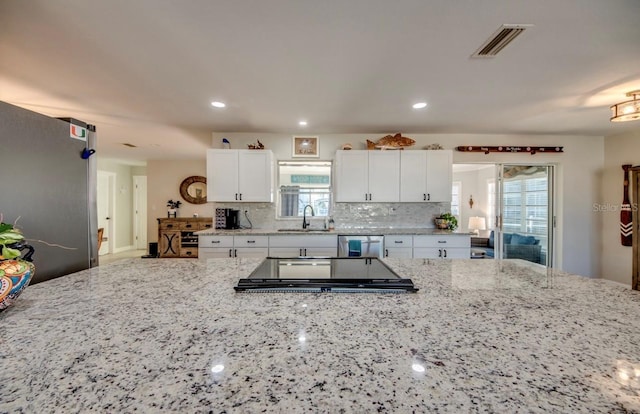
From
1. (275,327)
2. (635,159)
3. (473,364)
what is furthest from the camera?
(635,159)

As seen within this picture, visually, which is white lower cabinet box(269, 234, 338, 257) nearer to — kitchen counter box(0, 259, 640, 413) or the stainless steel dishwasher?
the stainless steel dishwasher

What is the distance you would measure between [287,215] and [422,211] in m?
2.13

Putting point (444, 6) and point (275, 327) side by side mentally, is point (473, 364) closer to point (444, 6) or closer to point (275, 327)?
point (275, 327)

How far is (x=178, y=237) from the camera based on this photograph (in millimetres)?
6336

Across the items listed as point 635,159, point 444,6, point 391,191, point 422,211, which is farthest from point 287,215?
point 635,159

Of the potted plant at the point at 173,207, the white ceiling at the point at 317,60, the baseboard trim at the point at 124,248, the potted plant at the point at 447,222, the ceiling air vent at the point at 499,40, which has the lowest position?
the baseboard trim at the point at 124,248

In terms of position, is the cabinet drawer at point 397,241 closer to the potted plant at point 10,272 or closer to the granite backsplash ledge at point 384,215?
the granite backsplash ledge at point 384,215

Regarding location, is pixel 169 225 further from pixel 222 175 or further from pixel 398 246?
pixel 398 246

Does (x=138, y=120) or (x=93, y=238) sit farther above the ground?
(x=138, y=120)

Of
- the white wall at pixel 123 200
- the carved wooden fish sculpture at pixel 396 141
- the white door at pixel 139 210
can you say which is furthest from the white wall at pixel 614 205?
the white wall at pixel 123 200

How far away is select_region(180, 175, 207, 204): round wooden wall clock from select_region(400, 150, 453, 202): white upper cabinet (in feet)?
18.1

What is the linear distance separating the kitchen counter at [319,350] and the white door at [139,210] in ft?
26.2

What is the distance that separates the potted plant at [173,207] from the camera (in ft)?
23.5

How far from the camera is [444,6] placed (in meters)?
1.48
